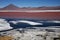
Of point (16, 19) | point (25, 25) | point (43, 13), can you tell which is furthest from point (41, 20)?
point (16, 19)

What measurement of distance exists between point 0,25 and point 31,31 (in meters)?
0.41

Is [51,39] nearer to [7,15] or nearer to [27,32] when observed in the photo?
[27,32]

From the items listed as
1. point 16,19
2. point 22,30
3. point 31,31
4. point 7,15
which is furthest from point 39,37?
point 7,15

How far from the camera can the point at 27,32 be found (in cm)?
148

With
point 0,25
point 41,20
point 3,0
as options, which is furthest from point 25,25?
point 3,0

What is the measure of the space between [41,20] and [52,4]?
247mm

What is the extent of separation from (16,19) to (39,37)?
0.38 m

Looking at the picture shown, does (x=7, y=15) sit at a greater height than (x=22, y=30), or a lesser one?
greater

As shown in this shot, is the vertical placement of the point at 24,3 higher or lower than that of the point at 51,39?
higher

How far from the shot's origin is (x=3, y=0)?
1.52 m

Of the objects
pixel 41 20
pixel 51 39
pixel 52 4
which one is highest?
pixel 52 4

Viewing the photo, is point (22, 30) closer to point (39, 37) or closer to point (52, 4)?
point (39, 37)

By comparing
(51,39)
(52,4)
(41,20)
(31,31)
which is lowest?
(51,39)

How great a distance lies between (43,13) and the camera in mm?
1499
